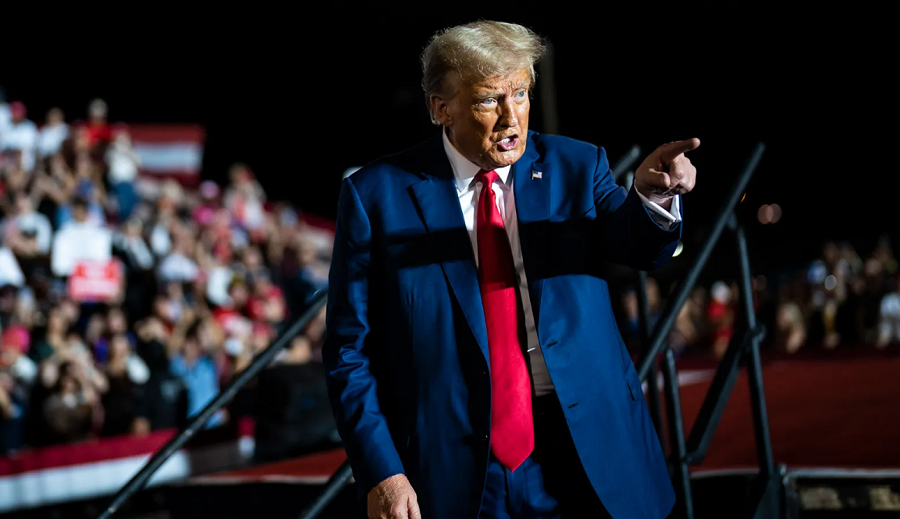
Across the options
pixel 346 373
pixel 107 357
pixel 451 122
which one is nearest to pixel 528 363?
pixel 346 373

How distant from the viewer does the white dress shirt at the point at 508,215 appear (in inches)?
78.0

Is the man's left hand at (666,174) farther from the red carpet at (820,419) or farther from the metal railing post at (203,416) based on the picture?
the red carpet at (820,419)

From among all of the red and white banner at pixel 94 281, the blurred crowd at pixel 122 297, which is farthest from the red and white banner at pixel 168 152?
the red and white banner at pixel 94 281

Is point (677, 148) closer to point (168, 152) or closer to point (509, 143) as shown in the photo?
point (509, 143)

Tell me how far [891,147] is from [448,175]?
23.6m

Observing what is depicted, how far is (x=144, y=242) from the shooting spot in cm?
1030

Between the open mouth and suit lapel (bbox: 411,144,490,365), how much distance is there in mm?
149

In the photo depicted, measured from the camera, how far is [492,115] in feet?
6.41

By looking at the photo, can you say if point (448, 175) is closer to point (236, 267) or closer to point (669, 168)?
point (669, 168)

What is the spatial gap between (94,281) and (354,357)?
303 inches

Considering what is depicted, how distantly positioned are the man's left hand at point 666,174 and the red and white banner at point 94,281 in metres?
7.98

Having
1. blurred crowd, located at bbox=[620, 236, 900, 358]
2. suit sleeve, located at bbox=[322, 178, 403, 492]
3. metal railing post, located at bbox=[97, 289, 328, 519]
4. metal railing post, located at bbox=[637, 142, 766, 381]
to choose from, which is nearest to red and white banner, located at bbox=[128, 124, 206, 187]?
blurred crowd, located at bbox=[620, 236, 900, 358]

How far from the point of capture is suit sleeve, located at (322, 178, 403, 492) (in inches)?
76.3

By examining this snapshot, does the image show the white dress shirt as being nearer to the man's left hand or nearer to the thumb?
the man's left hand
